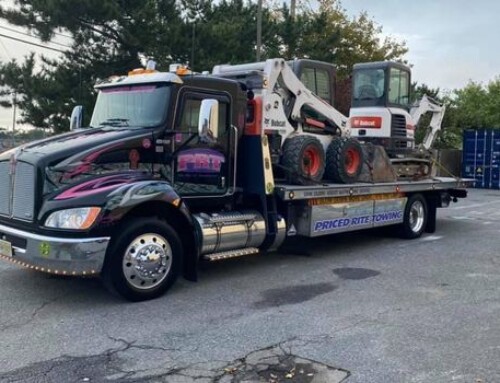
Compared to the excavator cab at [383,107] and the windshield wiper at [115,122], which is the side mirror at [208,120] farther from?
the excavator cab at [383,107]

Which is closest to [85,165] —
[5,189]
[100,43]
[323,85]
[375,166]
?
[5,189]

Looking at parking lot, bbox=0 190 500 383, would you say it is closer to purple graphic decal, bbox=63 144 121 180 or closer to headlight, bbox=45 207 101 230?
headlight, bbox=45 207 101 230

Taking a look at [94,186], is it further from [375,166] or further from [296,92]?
[375,166]

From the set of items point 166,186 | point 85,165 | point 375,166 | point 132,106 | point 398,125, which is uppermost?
point 398,125

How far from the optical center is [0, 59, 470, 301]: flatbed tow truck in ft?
20.0

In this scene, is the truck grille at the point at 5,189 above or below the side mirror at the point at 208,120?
below

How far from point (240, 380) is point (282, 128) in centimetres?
494

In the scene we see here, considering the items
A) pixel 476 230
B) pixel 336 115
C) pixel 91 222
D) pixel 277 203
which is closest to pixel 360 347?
pixel 91 222

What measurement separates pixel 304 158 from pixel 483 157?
19.5 metres

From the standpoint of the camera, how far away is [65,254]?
5.92 m

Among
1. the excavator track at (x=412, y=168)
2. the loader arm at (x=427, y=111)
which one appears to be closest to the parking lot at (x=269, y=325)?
the excavator track at (x=412, y=168)

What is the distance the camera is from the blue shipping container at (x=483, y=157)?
2572 cm

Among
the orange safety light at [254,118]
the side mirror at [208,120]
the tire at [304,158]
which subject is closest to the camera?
the side mirror at [208,120]

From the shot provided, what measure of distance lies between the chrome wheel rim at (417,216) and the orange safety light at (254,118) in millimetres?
4503
